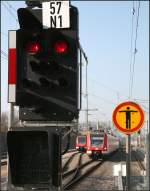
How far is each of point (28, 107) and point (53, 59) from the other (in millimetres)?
584

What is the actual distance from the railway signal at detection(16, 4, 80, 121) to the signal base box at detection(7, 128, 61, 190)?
1.01 ft

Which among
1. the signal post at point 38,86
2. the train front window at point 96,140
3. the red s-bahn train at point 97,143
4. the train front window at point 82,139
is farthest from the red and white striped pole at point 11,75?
the train front window at point 82,139

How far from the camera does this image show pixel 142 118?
9422mm

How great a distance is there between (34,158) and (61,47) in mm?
1222

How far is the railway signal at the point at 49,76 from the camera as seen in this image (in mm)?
5668

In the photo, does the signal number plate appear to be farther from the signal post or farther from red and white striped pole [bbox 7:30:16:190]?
red and white striped pole [bbox 7:30:16:190]

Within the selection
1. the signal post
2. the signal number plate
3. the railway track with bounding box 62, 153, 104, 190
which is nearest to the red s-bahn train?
the railway track with bounding box 62, 153, 104, 190

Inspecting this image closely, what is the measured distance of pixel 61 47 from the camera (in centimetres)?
573

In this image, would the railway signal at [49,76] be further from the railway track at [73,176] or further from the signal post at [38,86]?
the railway track at [73,176]

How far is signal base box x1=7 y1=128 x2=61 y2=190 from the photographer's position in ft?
17.5

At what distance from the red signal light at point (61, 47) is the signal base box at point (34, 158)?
0.95 m

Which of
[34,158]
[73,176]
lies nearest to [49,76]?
[34,158]

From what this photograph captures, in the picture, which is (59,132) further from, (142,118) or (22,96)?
(142,118)

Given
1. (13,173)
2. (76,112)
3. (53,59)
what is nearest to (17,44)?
(53,59)
